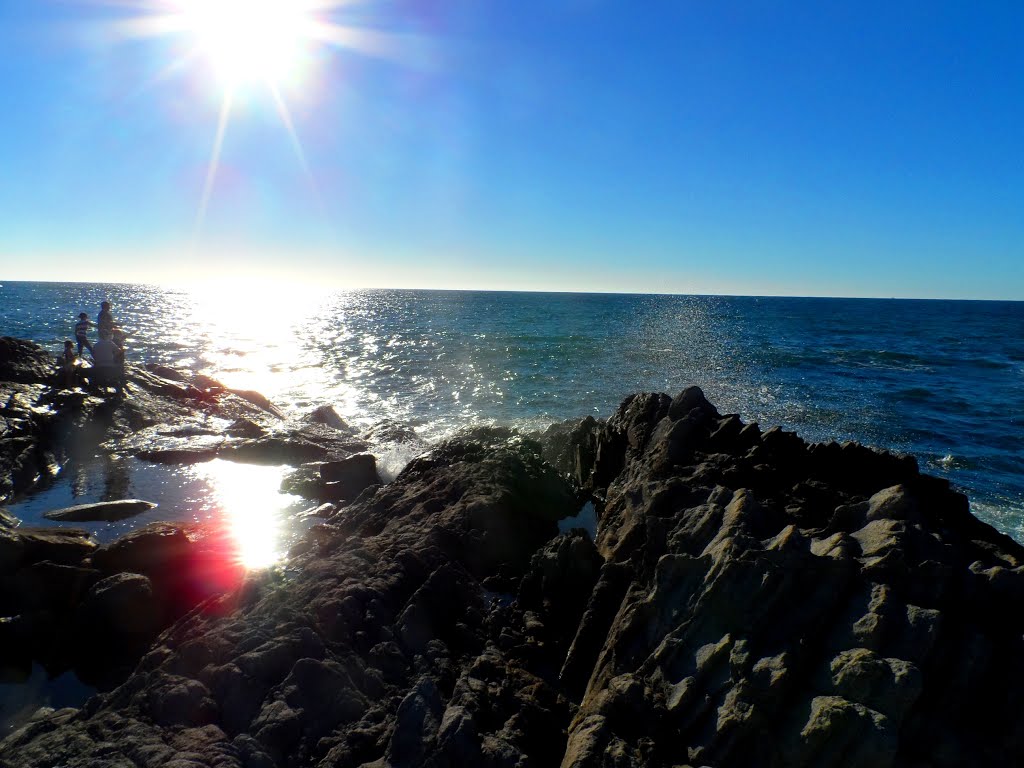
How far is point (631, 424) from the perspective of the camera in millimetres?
13328

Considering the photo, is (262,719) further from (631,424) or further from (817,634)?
(631,424)

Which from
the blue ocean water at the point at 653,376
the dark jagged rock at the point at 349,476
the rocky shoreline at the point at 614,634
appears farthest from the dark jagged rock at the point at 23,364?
the rocky shoreline at the point at 614,634

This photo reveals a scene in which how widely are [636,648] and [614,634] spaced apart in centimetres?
42

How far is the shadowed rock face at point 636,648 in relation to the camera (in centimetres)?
511

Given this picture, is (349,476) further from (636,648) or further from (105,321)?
(105,321)

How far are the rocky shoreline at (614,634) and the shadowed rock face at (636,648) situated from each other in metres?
0.02

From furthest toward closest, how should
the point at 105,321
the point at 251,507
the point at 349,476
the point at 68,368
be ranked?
the point at 105,321 < the point at 68,368 < the point at 349,476 < the point at 251,507

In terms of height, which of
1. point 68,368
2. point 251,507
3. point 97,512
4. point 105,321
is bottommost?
point 251,507

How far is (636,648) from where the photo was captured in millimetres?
6539

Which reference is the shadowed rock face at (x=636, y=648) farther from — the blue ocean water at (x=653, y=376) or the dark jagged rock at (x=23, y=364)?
the dark jagged rock at (x=23, y=364)

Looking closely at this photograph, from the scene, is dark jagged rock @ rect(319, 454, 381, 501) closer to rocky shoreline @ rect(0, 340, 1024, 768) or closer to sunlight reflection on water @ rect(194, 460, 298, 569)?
sunlight reflection on water @ rect(194, 460, 298, 569)

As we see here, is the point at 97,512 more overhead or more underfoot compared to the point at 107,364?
more underfoot

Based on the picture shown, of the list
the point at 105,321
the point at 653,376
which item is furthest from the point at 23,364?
the point at 653,376

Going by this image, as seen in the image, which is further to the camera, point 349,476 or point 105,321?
point 105,321
